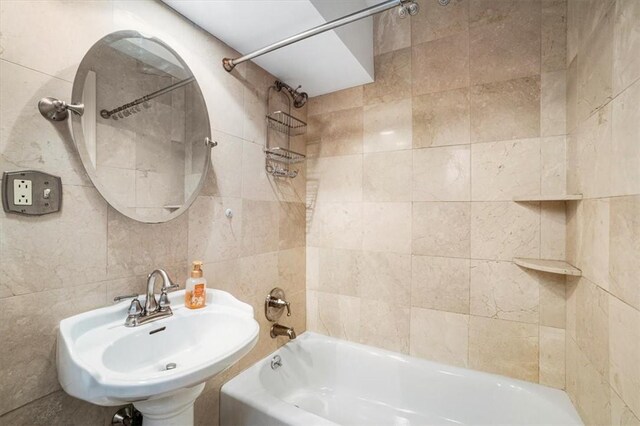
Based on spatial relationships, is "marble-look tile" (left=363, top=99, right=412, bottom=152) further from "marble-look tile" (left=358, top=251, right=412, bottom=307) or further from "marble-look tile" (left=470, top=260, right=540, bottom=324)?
"marble-look tile" (left=470, top=260, right=540, bottom=324)

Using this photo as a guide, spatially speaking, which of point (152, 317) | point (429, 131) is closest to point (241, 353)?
point (152, 317)

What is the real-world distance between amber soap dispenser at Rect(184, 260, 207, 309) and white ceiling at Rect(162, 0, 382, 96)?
1101mm

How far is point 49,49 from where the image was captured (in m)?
0.83

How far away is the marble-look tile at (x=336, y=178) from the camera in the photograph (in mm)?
1885

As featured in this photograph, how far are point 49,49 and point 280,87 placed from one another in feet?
3.64

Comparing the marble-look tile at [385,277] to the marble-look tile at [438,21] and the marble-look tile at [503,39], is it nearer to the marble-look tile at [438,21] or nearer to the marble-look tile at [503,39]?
the marble-look tile at [503,39]

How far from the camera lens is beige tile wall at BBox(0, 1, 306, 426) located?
0.76m

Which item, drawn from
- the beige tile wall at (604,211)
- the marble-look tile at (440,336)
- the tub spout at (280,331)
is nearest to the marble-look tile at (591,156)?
the beige tile wall at (604,211)

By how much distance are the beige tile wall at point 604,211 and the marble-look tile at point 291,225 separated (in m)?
1.51

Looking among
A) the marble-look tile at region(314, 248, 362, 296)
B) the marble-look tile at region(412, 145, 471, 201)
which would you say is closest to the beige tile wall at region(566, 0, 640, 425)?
the marble-look tile at region(412, 145, 471, 201)

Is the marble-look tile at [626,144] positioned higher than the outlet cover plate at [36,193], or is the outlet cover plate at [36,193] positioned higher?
the marble-look tile at [626,144]

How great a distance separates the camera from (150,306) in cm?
102

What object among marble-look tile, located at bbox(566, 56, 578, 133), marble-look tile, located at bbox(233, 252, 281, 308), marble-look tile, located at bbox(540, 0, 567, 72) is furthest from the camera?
marble-look tile, located at bbox(233, 252, 281, 308)

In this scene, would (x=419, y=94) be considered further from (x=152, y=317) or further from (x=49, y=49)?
(x=152, y=317)
